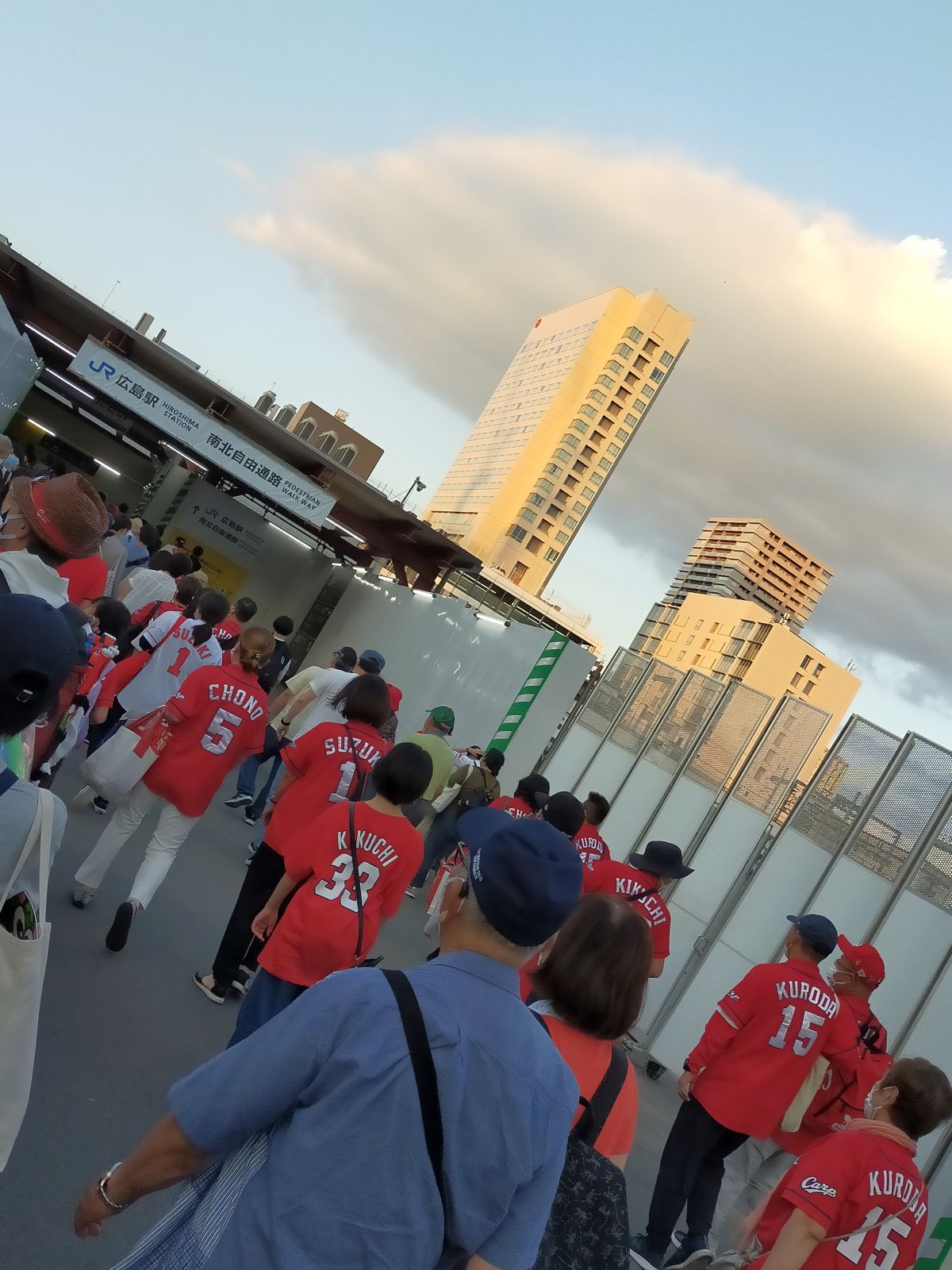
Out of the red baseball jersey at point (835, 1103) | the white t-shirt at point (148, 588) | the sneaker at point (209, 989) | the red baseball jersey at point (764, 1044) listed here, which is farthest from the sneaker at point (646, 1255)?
the white t-shirt at point (148, 588)

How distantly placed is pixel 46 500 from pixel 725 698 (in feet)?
26.1

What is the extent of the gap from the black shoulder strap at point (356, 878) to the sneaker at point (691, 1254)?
2471mm

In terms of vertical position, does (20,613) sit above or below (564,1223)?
above

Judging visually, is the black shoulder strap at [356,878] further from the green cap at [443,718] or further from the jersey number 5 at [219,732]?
the green cap at [443,718]

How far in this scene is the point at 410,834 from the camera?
167 inches

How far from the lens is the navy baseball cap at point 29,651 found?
2.02 m

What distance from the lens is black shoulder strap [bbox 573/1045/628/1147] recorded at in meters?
2.51

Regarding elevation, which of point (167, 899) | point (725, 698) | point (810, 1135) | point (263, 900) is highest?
point (725, 698)

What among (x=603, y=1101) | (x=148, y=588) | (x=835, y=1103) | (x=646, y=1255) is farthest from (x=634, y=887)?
(x=148, y=588)

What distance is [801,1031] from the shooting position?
4.97m

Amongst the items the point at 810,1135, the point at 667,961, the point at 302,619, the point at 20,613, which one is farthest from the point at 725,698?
the point at 302,619

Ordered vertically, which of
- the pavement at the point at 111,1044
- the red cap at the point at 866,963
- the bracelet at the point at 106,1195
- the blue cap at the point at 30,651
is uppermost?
the red cap at the point at 866,963

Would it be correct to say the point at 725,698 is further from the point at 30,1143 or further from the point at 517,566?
the point at 517,566

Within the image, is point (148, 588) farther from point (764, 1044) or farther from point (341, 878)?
point (764, 1044)
